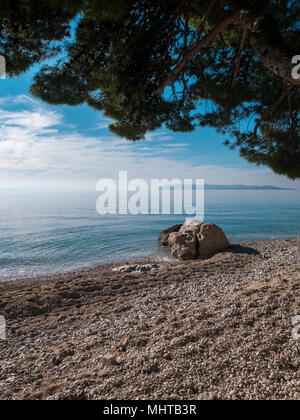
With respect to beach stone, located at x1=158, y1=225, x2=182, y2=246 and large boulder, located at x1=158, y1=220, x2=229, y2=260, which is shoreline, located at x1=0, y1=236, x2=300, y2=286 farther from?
beach stone, located at x1=158, y1=225, x2=182, y2=246

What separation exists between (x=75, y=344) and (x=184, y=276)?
411cm

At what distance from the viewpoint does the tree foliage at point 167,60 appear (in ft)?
12.9

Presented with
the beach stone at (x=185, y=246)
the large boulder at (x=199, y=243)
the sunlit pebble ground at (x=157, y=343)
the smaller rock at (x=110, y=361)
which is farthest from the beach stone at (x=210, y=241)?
the smaller rock at (x=110, y=361)

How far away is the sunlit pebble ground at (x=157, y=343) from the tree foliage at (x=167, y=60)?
146 inches

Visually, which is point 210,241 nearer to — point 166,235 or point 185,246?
point 185,246

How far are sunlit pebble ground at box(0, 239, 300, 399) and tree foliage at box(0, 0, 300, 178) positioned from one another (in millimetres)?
3704

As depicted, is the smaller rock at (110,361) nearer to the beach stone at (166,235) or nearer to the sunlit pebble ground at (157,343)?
the sunlit pebble ground at (157,343)

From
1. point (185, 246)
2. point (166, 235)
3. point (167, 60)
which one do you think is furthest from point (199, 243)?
point (167, 60)

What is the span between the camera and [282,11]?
18.0 feet

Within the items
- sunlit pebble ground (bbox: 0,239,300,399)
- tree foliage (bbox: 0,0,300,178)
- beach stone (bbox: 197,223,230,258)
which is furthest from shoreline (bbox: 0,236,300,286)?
tree foliage (bbox: 0,0,300,178)

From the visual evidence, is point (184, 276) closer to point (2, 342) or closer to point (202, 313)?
point (202, 313)

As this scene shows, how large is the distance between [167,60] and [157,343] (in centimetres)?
633

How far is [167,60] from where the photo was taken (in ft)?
18.7
